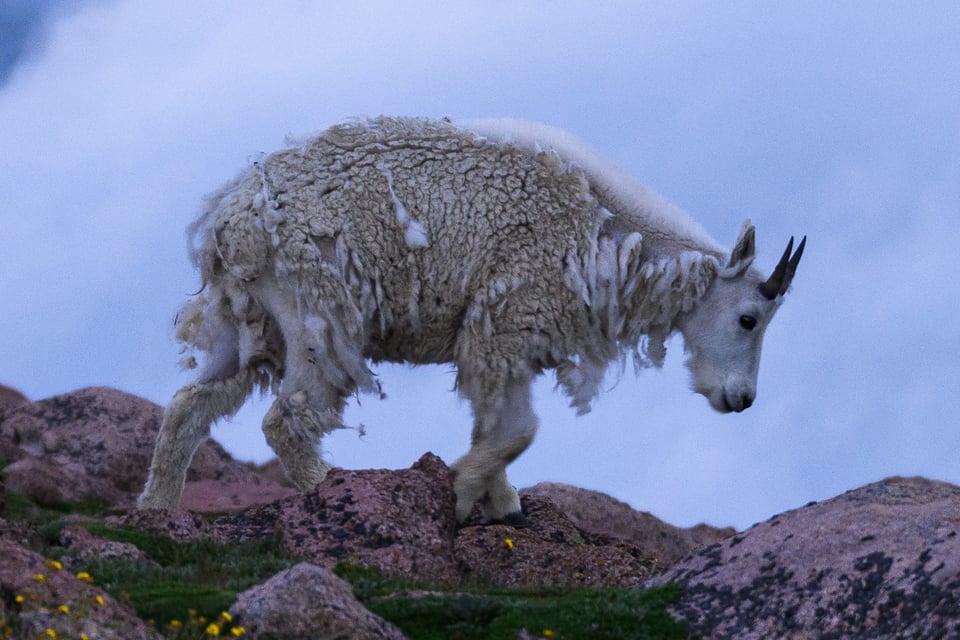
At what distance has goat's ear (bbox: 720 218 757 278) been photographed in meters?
12.5

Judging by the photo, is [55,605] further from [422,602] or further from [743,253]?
[743,253]

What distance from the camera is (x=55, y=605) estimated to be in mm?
7621

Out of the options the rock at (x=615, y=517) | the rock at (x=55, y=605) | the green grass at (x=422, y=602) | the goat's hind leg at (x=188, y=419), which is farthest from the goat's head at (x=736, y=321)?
the rock at (x=55, y=605)

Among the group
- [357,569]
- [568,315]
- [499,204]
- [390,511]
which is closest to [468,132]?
[499,204]

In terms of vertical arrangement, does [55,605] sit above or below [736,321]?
below

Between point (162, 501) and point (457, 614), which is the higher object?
point (162, 501)

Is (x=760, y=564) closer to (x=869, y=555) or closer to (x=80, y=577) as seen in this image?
(x=869, y=555)

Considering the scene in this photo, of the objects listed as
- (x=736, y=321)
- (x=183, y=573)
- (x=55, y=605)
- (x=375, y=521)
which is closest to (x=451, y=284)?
(x=375, y=521)

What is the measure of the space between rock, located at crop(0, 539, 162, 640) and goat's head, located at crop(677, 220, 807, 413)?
240 inches

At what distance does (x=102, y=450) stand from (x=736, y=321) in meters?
10.5

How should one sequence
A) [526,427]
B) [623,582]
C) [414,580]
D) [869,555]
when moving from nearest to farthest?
[869,555] → [414,580] → [623,582] → [526,427]

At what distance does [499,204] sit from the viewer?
39.1 ft

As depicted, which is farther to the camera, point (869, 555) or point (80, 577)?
point (869, 555)

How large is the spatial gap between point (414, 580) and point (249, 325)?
324 centimetres
